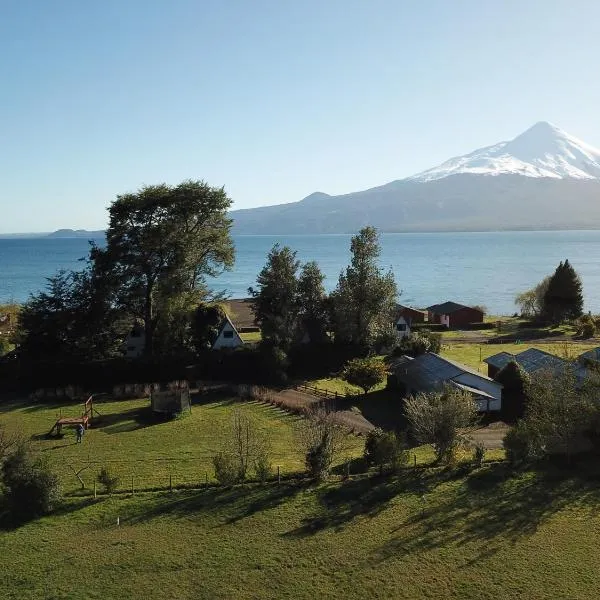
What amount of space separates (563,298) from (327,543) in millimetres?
69024

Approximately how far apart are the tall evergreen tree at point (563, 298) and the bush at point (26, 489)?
71.8 metres

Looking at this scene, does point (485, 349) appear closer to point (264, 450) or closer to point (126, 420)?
point (264, 450)

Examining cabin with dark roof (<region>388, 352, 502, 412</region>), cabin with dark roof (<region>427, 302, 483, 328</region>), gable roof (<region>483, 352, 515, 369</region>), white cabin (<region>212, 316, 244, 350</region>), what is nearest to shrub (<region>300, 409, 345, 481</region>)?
cabin with dark roof (<region>388, 352, 502, 412</region>)

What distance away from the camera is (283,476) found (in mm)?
26312

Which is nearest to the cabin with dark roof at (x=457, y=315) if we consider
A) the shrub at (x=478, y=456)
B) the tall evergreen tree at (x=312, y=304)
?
the tall evergreen tree at (x=312, y=304)

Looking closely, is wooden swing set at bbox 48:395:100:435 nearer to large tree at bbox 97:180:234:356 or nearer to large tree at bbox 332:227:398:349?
large tree at bbox 97:180:234:356

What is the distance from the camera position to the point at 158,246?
5262 cm

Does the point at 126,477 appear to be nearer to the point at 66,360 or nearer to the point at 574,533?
the point at 574,533

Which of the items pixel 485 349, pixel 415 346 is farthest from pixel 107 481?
pixel 485 349

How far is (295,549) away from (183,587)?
417cm

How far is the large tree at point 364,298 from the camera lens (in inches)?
2039

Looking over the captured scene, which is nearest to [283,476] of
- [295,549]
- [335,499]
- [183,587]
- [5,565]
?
[335,499]

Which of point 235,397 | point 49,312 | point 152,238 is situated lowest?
point 235,397

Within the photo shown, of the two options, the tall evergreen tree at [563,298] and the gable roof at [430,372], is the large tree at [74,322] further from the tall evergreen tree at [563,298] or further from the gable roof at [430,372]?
the tall evergreen tree at [563,298]
